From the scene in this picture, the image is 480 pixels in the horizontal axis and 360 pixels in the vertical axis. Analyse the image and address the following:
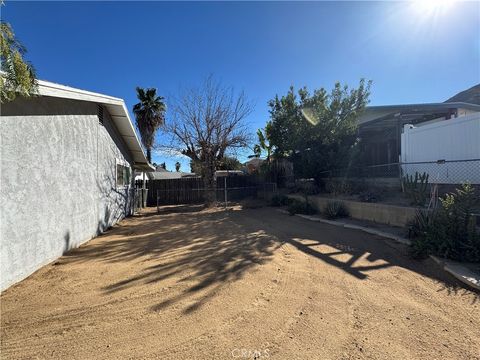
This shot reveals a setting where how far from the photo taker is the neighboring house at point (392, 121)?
14258 millimetres

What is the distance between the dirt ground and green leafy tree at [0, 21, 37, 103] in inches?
96.0

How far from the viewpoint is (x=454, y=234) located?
5.22m

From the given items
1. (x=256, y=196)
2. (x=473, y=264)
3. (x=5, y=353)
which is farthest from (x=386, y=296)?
(x=256, y=196)

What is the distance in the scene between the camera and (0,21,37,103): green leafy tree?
96.2 inches

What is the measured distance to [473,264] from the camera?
475 cm

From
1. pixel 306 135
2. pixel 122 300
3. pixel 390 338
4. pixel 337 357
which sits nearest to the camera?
pixel 337 357

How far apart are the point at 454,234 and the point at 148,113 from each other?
70.0 ft

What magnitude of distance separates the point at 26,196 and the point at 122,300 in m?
2.37

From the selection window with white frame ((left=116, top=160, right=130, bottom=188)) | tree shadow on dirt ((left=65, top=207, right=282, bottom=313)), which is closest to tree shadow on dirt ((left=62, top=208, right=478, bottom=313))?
tree shadow on dirt ((left=65, top=207, right=282, bottom=313))

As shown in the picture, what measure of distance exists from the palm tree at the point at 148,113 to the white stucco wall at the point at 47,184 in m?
14.2

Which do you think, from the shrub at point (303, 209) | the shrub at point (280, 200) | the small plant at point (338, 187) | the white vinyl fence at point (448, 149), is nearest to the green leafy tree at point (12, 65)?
the white vinyl fence at point (448, 149)

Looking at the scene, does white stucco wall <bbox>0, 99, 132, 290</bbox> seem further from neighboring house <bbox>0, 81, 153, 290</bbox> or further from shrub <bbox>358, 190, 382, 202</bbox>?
shrub <bbox>358, 190, 382, 202</bbox>

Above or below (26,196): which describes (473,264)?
below

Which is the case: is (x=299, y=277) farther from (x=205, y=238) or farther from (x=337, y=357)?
(x=205, y=238)
